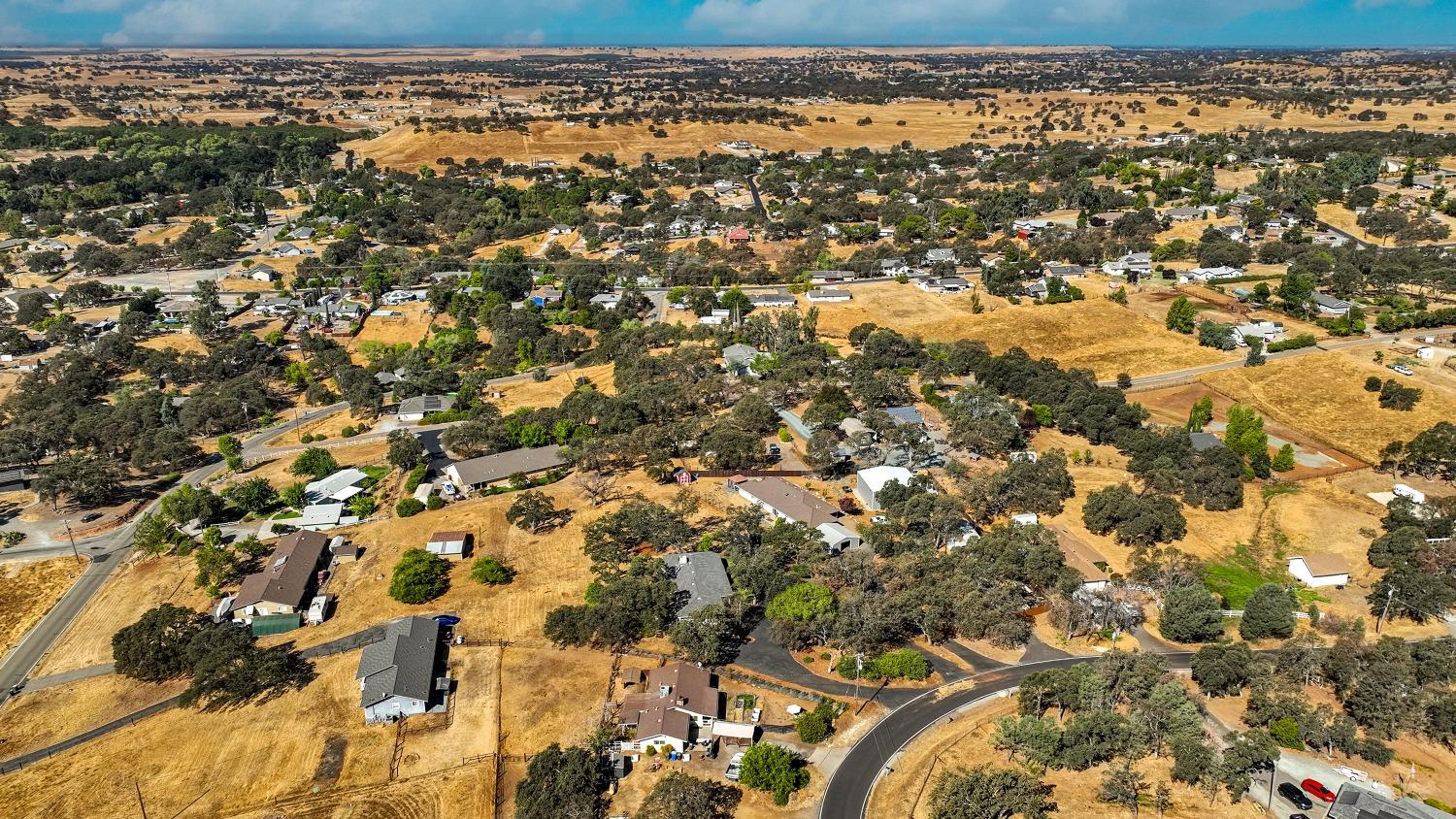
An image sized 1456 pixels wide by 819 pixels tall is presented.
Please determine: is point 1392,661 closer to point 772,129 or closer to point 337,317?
point 337,317

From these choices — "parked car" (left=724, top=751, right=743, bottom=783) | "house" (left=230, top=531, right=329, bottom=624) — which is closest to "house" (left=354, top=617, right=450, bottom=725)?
"house" (left=230, top=531, right=329, bottom=624)

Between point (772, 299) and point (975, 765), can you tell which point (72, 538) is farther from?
point (772, 299)

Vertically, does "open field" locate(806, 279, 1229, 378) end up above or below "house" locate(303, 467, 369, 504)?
above

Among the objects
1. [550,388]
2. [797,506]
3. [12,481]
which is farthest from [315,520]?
[797,506]

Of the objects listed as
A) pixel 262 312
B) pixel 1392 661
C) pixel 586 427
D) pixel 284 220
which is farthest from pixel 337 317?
pixel 1392 661

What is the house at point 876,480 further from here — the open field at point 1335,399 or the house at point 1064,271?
the house at point 1064,271

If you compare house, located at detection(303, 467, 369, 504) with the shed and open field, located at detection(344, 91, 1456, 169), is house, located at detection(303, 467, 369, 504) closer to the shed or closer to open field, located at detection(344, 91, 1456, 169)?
the shed
